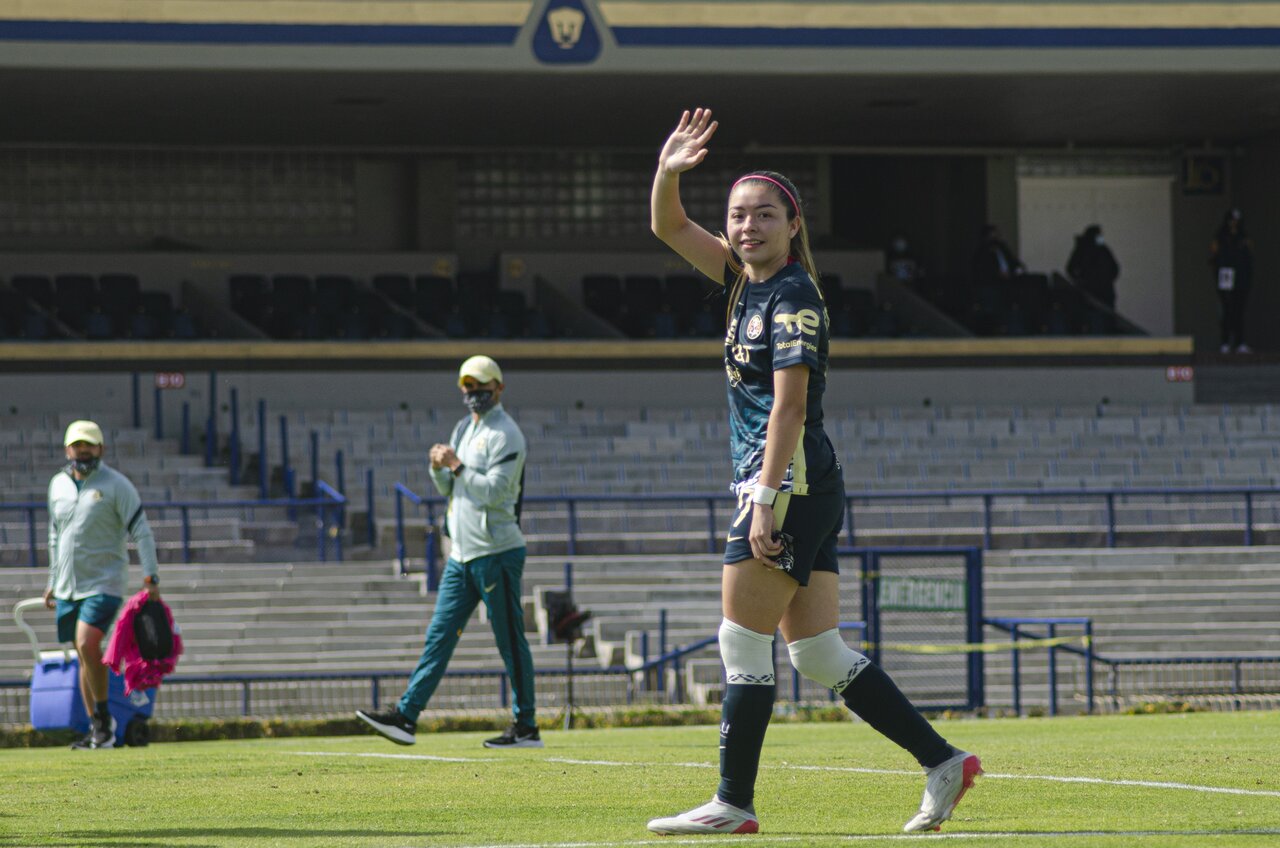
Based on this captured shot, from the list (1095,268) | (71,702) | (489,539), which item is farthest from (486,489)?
(1095,268)

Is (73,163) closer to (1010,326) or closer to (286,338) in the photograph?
(286,338)

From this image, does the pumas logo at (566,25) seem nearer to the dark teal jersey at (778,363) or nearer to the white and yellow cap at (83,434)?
the white and yellow cap at (83,434)

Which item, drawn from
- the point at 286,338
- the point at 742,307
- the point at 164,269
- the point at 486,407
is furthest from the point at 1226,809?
the point at 164,269

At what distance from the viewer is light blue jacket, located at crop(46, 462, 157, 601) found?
450 inches

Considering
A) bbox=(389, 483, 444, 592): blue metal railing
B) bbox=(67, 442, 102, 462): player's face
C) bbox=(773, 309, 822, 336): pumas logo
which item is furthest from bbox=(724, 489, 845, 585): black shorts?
bbox=(389, 483, 444, 592): blue metal railing

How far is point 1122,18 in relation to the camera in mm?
26297

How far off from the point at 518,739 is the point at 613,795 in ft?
11.0

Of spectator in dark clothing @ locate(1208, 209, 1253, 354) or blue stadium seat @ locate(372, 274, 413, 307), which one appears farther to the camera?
spectator in dark clothing @ locate(1208, 209, 1253, 354)

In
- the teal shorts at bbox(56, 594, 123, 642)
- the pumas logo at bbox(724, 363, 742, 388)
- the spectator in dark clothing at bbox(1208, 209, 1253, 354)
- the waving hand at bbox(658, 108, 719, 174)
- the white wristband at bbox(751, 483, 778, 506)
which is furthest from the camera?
the spectator in dark clothing at bbox(1208, 209, 1253, 354)

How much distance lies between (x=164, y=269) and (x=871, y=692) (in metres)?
26.3

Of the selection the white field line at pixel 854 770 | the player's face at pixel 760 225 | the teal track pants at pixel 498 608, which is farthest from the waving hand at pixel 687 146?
the teal track pants at pixel 498 608

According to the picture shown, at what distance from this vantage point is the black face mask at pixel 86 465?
11.5 m

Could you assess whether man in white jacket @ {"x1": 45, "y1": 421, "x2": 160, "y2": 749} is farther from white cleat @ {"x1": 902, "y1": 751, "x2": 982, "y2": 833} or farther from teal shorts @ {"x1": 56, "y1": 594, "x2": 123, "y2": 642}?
white cleat @ {"x1": 902, "y1": 751, "x2": 982, "y2": 833}

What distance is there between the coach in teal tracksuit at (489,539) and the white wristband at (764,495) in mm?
4689
